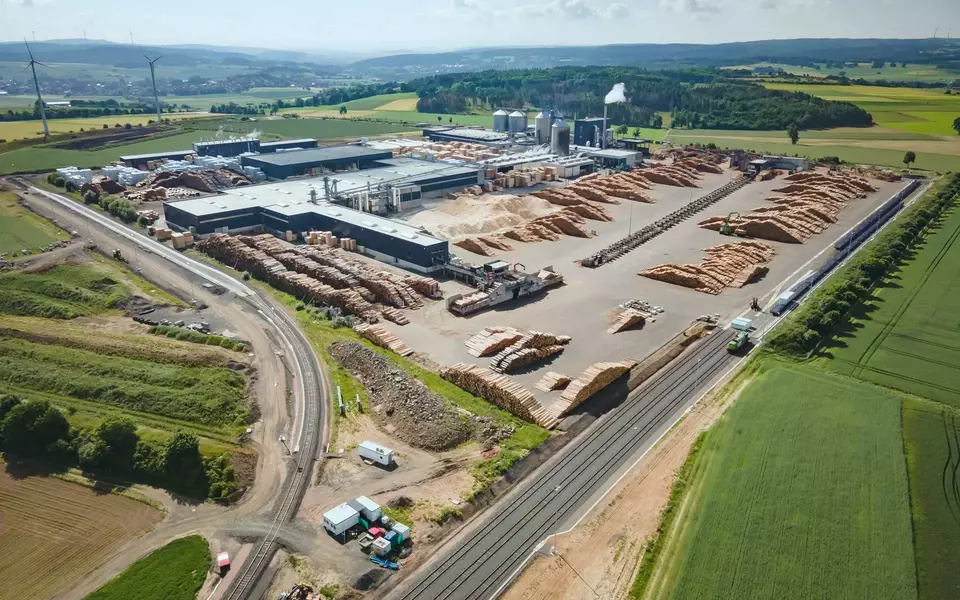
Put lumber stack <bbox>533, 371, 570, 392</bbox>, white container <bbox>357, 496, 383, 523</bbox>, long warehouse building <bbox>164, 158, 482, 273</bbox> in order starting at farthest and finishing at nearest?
long warehouse building <bbox>164, 158, 482, 273</bbox>, lumber stack <bbox>533, 371, 570, 392</bbox>, white container <bbox>357, 496, 383, 523</bbox>

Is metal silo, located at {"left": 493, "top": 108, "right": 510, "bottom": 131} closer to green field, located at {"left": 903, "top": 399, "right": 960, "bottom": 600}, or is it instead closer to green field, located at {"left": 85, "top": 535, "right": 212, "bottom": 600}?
green field, located at {"left": 903, "top": 399, "right": 960, "bottom": 600}

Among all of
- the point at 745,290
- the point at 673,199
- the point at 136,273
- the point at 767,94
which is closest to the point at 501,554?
the point at 745,290

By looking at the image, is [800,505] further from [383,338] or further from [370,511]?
[383,338]

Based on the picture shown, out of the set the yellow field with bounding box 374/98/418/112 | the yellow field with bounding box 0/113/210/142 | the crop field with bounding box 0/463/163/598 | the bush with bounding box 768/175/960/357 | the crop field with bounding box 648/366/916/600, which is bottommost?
the crop field with bounding box 0/463/163/598

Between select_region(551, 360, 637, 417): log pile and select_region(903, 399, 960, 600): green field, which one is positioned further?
select_region(551, 360, 637, 417): log pile

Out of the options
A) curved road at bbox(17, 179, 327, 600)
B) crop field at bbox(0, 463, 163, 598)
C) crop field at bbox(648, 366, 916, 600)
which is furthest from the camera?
curved road at bbox(17, 179, 327, 600)

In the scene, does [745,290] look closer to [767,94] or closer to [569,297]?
[569,297]

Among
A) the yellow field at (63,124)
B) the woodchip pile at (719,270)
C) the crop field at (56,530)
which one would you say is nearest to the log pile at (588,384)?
the woodchip pile at (719,270)

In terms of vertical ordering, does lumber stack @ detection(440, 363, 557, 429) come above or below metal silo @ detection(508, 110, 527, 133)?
below

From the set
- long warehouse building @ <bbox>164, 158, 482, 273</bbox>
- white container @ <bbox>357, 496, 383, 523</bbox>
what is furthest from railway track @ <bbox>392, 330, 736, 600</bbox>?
long warehouse building @ <bbox>164, 158, 482, 273</bbox>
